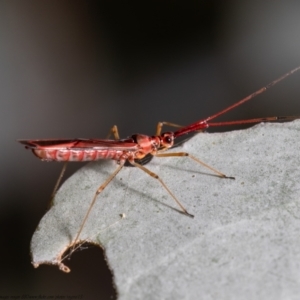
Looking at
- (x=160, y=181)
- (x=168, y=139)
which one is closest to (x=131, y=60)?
(x=168, y=139)

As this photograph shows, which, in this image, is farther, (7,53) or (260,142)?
(7,53)

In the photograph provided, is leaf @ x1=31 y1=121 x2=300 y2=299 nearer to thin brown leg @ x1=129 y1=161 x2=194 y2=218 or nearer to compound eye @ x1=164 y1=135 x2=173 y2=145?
thin brown leg @ x1=129 y1=161 x2=194 y2=218

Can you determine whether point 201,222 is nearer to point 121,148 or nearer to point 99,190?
point 99,190

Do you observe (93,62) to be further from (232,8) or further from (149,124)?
(232,8)

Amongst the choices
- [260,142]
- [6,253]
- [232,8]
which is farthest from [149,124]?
[260,142]

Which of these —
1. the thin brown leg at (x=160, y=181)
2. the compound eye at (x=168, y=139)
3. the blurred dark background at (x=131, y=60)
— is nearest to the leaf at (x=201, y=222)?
the thin brown leg at (x=160, y=181)

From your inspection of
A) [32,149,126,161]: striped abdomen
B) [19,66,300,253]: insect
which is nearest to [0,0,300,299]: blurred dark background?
[19,66,300,253]: insect

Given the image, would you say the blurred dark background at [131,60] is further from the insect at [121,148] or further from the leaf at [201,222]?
the leaf at [201,222]
